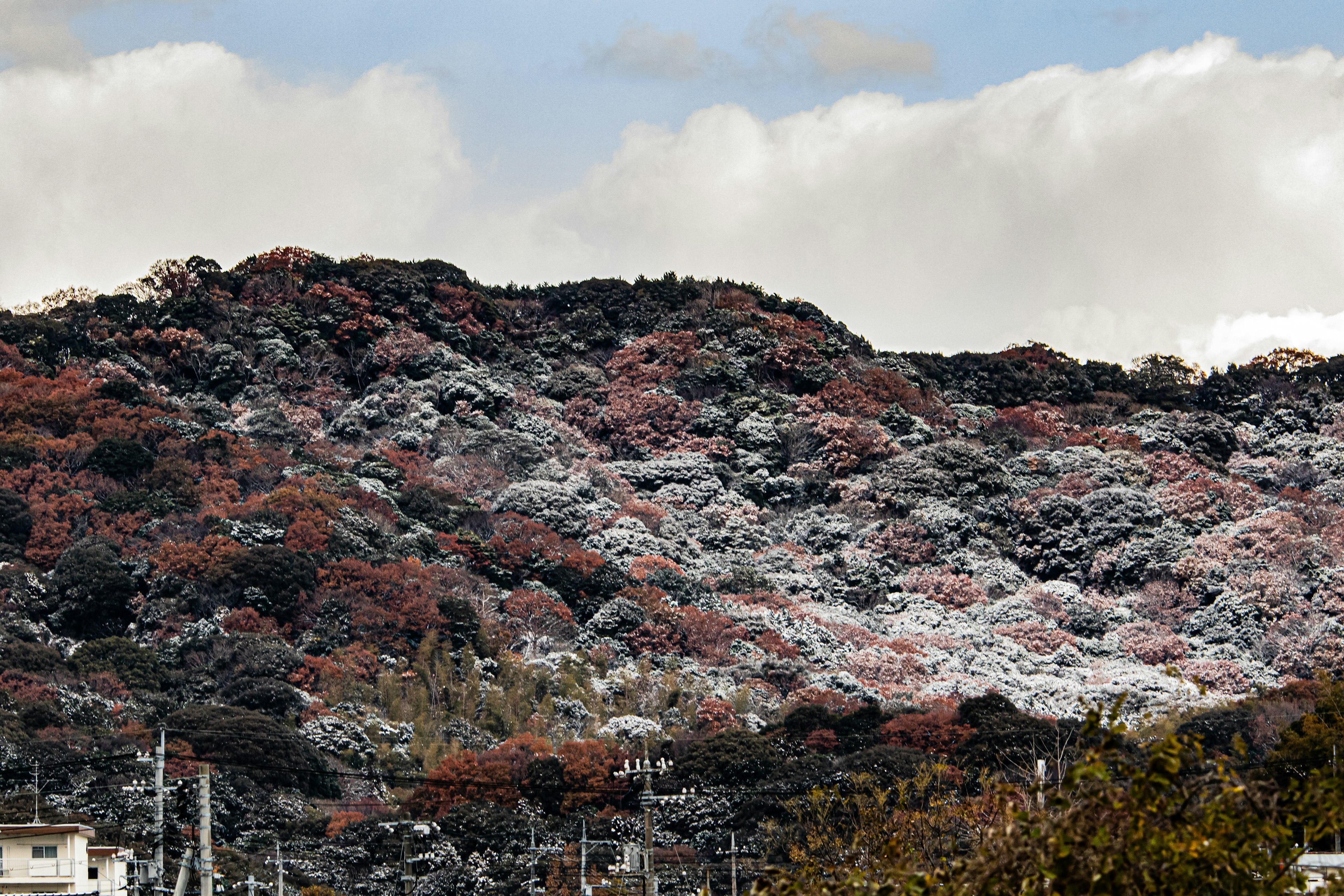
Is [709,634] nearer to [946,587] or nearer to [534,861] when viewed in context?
[946,587]

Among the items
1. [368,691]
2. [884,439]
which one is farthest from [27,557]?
[884,439]

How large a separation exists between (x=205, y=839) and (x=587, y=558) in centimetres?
3978

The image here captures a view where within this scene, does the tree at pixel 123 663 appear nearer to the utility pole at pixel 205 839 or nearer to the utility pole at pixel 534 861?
the utility pole at pixel 534 861

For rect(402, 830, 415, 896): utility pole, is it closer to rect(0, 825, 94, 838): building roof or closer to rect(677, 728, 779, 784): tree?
rect(0, 825, 94, 838): building roof

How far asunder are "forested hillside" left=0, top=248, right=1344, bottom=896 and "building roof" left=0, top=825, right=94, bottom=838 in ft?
14.4

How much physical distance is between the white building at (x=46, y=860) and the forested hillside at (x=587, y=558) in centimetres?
402

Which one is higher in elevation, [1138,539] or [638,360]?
[638,360]

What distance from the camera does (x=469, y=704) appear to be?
5116 centimetres

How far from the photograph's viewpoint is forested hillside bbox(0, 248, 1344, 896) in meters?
44.1

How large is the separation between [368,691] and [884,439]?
1331 inches

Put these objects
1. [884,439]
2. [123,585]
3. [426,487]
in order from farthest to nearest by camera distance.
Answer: [884,439], [426,487], [123,585]

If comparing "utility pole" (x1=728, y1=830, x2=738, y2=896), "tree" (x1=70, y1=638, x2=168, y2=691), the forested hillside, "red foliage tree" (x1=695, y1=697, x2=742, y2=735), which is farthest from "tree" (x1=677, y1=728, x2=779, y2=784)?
"tree" (x1=70, y1=638, x2=168, y2=691)

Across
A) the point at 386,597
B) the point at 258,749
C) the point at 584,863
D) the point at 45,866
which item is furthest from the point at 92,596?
the point at 584,863

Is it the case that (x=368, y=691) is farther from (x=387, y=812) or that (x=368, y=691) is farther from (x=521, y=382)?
(x=521, y=382)
